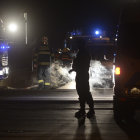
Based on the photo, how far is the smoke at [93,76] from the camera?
55.2ft

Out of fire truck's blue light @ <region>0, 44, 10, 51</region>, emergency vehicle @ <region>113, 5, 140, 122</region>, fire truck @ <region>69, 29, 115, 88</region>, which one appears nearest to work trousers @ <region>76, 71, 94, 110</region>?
emergency vehicle @ <region>113, 5, 140, 122</region>

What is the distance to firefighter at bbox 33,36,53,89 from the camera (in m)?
15.8

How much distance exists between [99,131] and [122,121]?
1.14 m

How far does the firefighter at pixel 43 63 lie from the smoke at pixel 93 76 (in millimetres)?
1067

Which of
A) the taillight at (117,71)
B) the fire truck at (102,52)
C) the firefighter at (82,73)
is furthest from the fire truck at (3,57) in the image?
the taillight at (117,71)

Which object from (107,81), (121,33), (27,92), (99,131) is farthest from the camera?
(107,81)

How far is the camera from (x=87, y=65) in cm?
930

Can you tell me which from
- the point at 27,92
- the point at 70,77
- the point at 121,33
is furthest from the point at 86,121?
the point at 70,77

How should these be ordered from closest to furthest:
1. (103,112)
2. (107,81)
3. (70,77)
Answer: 1. (103,112)
2. (107,81)
3. (70,77)

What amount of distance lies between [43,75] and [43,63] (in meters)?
0.57

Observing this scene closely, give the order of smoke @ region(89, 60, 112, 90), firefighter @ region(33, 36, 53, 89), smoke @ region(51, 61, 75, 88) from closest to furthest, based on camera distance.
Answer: firefighter @ region(33, 36, 53, 89)
smoke @ region(89, 60, 112, 90)
smoke @ region(51, 61, 75, 88)

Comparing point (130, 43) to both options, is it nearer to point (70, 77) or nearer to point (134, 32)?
point (134, 32)

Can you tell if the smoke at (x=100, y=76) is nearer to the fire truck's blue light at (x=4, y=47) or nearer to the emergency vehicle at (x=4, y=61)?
the emergency vehicle at (x=4, y=61)

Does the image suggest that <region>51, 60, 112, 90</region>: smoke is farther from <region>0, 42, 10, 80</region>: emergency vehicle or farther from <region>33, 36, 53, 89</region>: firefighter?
<region>0, 42, 10, 80</region>: emergency vehicle
